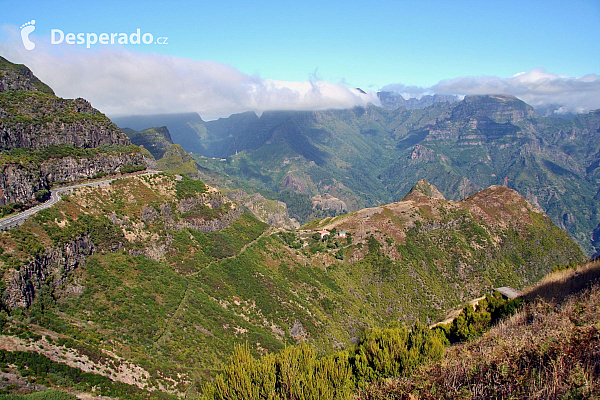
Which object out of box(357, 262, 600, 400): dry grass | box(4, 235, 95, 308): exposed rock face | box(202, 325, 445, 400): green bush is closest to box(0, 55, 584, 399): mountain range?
box(4, 235, 95, 308): exposed rock face

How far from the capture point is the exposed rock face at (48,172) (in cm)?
6638

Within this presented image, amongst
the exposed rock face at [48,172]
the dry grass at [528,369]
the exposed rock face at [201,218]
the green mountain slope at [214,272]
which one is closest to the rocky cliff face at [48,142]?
the exposed rock face at [48,172]

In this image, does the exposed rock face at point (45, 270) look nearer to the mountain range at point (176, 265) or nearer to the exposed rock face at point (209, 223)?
the mountain range at point (176, 265)

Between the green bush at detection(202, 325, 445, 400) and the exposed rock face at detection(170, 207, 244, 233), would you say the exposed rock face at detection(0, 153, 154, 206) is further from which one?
the green bush at detection(202, 325, 445, 400)

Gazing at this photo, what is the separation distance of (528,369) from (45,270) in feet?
224

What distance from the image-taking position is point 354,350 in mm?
46094

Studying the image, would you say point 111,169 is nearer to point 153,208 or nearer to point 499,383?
point 153,208

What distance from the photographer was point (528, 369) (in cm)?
2008

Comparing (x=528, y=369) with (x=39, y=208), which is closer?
(x=528, y=369)

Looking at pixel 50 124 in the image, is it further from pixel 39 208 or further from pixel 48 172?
pixel 39 208

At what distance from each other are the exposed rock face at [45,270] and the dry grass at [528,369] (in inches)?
2046

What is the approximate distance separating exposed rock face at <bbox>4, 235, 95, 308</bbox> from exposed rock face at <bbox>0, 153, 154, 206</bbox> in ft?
48.7

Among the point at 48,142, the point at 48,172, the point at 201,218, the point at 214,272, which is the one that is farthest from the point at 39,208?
the point at 201,218

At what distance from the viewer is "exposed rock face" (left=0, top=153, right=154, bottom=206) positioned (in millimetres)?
66375
